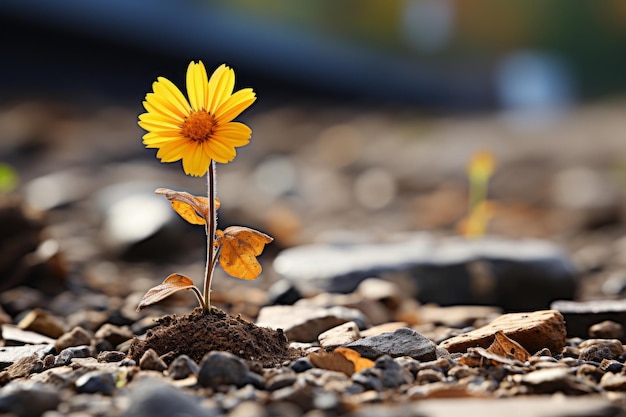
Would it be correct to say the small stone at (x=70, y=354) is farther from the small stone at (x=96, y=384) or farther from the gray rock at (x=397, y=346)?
the gray rock at (x=397, y=346)

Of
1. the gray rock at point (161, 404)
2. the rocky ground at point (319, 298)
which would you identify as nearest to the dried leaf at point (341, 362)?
the rocky ground at point (319, 298)

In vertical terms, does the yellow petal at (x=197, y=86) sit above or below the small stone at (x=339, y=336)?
above

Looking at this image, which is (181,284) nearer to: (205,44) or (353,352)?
(353,352)

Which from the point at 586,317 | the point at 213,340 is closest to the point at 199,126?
the point at 213,340

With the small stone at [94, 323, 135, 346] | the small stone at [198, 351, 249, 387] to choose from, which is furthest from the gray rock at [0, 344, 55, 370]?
the small stone at [198, 351, 249, 387]

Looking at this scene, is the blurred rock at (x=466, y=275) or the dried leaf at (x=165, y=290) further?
the blurred rock at (x=466, y=275)

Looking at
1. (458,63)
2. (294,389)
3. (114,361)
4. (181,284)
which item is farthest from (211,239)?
(458,63)
